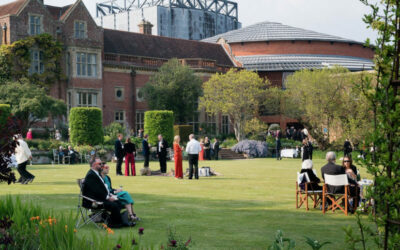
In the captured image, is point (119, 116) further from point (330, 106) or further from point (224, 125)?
point (330, 106)

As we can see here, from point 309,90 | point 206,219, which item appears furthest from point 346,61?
point 206,219

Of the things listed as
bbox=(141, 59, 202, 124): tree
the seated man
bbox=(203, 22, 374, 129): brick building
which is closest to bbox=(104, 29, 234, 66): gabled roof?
bbox=(203, 22, 374, 129): brick building

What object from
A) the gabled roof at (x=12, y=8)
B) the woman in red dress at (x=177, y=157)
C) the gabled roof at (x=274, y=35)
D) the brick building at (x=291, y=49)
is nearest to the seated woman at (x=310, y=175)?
the woman in red dress at (x=177, y=157)

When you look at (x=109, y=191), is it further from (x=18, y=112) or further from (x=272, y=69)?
(x=272, y=69)

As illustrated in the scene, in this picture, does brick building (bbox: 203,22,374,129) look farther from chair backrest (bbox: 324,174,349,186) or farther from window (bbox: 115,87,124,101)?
chair backrest (bbox: 324,174,349,186)

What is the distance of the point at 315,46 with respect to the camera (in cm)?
6694

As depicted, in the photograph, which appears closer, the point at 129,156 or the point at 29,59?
the point at 129,156

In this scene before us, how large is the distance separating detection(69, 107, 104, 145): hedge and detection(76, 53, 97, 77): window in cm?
820

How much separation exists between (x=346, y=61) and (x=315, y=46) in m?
4.52

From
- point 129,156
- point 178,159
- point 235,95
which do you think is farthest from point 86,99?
point 178,159

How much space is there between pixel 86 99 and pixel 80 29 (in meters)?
5.90

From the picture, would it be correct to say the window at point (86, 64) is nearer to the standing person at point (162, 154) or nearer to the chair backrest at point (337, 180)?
the standing person at point (162, 154)

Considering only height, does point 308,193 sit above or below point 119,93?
below

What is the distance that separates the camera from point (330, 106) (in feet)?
133
